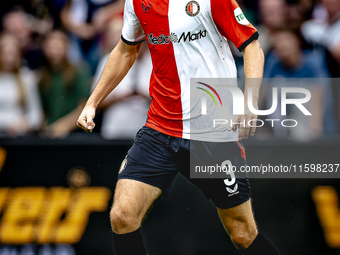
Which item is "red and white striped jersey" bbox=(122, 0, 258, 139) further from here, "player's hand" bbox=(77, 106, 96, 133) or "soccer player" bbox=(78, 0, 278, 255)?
"player's hand" bbox=(77, 106, 96, 133)

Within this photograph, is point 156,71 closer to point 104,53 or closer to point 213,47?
point 213,47

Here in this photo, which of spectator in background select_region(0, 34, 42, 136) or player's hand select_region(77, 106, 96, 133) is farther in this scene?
spectator in background select_region(0, 34, 42, 136)

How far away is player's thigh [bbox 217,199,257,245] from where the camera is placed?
10.2 feet

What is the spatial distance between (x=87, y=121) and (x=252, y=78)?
3.76 feet

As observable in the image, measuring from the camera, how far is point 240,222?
314 centimetres

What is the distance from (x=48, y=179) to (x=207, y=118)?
2.18 meters

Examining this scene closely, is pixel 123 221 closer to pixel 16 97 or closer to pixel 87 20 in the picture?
pixel 16 97

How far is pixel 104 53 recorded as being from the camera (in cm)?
511

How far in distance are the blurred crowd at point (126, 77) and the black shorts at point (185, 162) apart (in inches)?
59.1

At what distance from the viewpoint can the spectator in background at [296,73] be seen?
4.53 m

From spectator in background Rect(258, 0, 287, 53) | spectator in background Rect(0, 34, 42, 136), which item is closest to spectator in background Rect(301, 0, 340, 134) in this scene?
spectator in background Rect(258, 0, 287, 53)

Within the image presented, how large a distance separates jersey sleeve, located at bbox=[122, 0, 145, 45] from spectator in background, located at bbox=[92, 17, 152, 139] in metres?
1.51

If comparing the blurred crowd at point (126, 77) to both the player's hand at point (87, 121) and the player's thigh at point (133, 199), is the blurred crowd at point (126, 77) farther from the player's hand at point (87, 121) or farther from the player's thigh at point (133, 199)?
the player's thigh at point (133, 199)

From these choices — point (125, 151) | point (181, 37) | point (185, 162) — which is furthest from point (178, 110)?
point (125, 151)
